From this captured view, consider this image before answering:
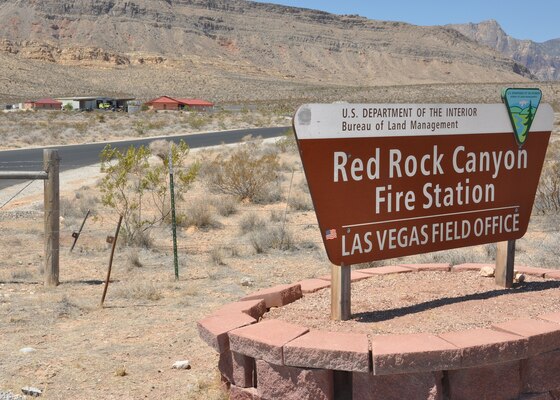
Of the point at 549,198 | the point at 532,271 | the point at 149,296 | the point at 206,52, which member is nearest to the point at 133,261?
the point at 149,296

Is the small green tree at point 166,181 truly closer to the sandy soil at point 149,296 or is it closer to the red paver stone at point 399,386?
the sandy soil at point 149,296

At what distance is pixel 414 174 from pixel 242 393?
197 centimetres

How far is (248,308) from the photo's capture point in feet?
18.1

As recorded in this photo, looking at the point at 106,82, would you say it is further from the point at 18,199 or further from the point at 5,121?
the point at 18,199

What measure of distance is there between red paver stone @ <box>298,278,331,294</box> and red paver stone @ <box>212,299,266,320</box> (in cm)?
57

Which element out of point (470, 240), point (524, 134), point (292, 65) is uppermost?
point (292, 65)

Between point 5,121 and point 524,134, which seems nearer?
point 524,134

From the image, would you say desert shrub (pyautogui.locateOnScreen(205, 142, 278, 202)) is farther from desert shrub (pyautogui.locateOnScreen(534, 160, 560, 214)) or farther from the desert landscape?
desert shrub (pyautogui.locateOnScreen(534, 160, 560, 214))

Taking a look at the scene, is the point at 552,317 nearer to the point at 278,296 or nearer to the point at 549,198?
the point at 278,296

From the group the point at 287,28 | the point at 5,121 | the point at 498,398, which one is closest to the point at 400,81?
the point at 287,28

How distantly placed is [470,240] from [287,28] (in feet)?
591

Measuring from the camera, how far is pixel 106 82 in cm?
12206

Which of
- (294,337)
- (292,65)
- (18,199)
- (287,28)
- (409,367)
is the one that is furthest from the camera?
(287,28)

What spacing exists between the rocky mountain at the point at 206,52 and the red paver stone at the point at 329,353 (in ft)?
323
